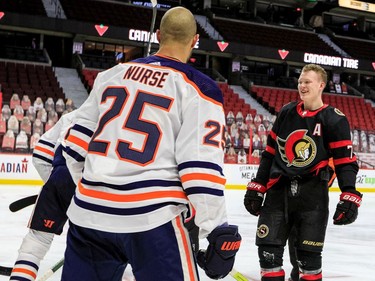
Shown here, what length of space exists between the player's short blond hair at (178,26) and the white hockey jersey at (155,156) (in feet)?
0.40

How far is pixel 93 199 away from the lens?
1624 millimetres

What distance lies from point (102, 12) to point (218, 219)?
19.1m

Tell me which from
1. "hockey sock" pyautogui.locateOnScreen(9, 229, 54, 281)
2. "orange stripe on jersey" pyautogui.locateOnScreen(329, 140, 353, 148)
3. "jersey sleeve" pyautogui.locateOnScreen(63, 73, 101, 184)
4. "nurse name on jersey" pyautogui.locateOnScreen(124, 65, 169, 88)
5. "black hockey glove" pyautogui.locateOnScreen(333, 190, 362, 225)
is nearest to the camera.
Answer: "nurse name on jersey" pyautogui.locateOnScreen(124, 65, 169, 88)

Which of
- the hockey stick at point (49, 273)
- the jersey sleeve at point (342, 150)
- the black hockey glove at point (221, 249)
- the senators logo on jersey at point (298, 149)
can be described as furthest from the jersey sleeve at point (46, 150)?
the black hockey glove at point (221, 249)

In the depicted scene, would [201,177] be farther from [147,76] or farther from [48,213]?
[48,213]

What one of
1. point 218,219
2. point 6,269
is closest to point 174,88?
point 218,219

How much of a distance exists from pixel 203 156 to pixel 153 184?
0.16 meters

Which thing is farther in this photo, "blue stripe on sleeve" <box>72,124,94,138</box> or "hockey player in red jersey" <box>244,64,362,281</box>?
"hockey player in red jersey" <box>244,64,362,281</box>

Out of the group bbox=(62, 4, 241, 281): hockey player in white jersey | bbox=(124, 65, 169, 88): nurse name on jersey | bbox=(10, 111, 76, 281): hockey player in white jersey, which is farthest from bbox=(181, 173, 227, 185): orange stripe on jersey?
bbox=(10, 111, 76, 281): hockey player in white jersey

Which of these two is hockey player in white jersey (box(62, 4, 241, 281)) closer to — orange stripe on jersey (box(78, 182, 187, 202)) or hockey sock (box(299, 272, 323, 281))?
orange stripe on jersey (box(78, 182, 187, 202))

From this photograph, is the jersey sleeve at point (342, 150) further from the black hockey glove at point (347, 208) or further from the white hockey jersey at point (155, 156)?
the white hockey jersey at point (155, 156)

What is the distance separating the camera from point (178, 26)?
1705mm

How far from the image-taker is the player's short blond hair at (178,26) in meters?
1.70

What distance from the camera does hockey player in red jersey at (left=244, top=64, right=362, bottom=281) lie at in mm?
2758
